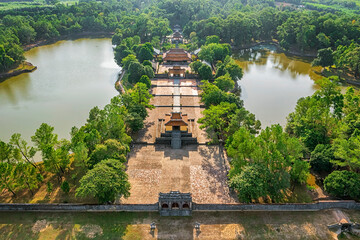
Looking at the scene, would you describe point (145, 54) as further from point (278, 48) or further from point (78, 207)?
point (278, 48)

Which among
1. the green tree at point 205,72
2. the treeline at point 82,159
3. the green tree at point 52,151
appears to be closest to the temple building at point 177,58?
the green tree at point 205,72

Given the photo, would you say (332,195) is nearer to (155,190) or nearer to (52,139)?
(155,190)

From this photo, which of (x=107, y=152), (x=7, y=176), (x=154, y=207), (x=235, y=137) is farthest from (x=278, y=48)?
(x=7, y=176)

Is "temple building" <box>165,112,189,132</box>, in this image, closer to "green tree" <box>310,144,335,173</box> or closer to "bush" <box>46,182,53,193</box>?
"bush" <box>46,182,53,193</box>

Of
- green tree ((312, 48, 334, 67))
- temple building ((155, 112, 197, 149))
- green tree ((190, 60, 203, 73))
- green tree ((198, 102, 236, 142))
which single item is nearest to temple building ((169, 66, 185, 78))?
green tree ((190, 60, 203, 73))

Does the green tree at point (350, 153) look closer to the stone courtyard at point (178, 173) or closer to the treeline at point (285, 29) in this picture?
the stone courtyard at point (178, 173)

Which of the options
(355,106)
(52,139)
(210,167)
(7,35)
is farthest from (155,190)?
(7,35)

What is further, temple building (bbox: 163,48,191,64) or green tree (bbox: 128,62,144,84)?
temple building (bbox: 163,48,191,64)
